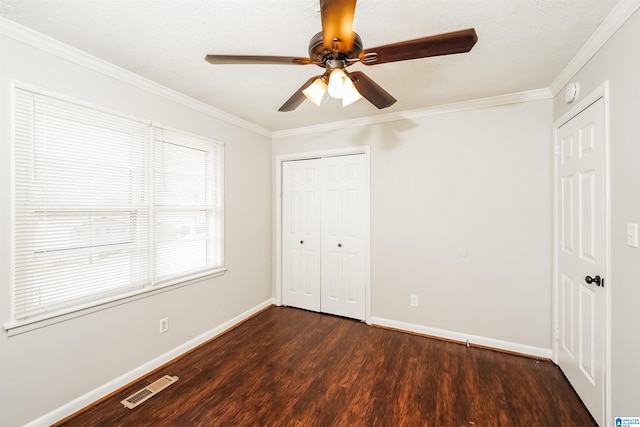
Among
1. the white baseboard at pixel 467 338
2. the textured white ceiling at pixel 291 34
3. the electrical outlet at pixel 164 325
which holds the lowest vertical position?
the white baseboard at pixel 467 338

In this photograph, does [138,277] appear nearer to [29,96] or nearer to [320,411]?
[29,96]

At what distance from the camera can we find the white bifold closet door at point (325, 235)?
332cm

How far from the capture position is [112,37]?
1685 mm

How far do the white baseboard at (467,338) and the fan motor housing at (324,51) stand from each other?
2753mm

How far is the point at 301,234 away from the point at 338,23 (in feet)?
9.32

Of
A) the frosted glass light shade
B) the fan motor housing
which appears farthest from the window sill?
the fan motor housing

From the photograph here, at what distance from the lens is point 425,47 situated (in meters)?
1.21

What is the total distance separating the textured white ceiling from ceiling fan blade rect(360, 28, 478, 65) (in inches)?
13.4

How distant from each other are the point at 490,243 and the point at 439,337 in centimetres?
112

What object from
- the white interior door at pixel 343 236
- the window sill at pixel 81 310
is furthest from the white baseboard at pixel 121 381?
the white interior door at pixel 343 236

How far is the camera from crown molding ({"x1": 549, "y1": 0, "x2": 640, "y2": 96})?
4.57 feet

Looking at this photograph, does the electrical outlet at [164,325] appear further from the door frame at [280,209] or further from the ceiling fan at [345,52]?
the ceiling fan at [345,52]

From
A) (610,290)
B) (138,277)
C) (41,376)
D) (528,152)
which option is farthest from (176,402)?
(528,152)

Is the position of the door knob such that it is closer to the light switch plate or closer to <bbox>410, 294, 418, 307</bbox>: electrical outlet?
the light switch plate
